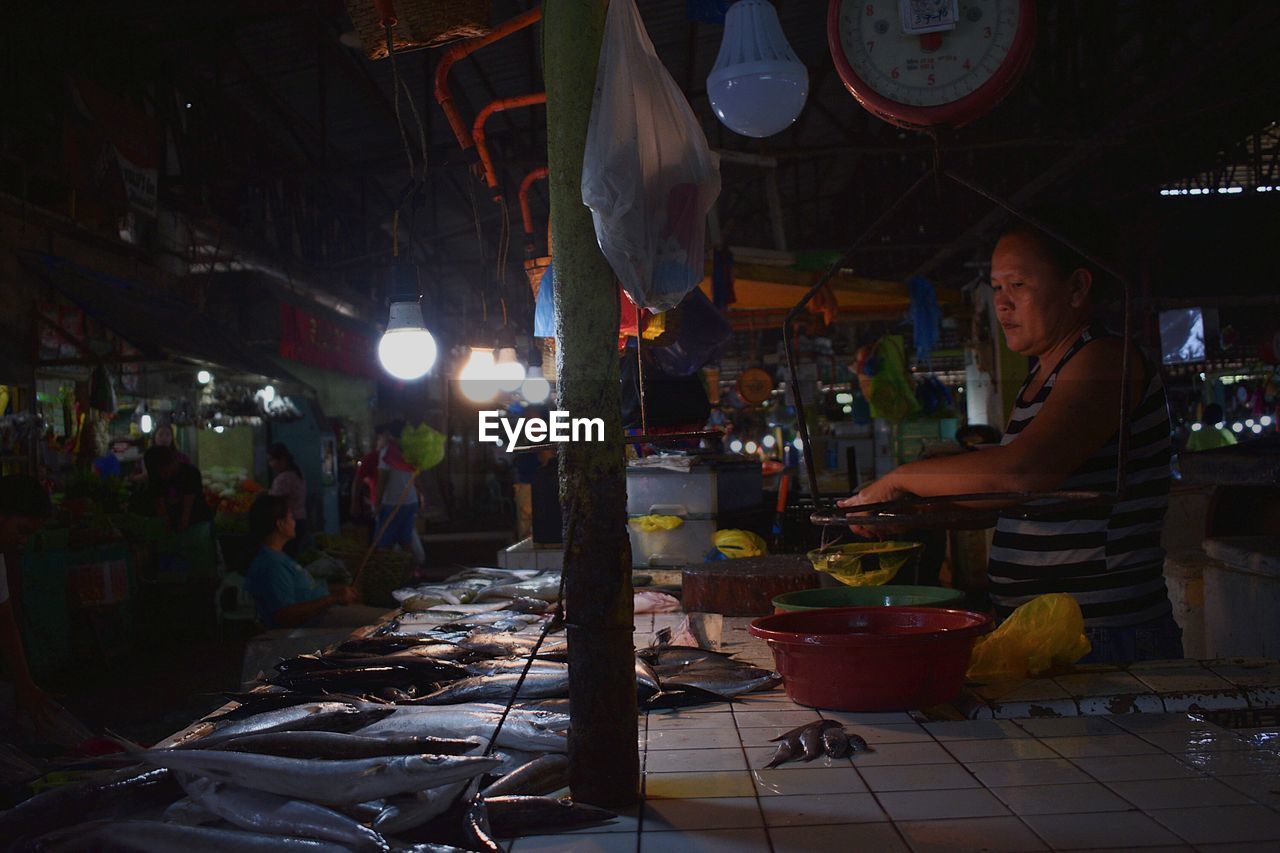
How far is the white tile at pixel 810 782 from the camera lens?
222cm

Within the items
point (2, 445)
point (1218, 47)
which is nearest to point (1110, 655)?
point (1218, 47)

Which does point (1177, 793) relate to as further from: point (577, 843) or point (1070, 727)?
point (577, 843)

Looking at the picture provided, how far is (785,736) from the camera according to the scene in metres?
2.58

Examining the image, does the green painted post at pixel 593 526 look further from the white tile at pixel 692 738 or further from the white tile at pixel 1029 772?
the white tile at pixel 1029 772

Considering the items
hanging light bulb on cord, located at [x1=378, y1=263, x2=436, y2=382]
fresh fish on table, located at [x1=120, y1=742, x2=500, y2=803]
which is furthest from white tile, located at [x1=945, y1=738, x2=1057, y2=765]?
hanging light bulb on cord, located at [x1=378, y1=263, x2=436, y2=382]

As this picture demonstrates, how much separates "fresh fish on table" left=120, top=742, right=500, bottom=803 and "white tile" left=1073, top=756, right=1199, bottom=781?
1454 millimetres

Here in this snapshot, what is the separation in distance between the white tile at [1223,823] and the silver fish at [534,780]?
137 cm

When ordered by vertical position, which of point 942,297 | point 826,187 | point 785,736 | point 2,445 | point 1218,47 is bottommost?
point 785,736

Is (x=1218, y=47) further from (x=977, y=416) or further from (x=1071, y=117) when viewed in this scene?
(x=977, y=416)

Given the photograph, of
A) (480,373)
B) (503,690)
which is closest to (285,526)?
(480,373)

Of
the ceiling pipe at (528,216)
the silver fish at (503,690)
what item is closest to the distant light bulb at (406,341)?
the ceiling pipe at (528,216)

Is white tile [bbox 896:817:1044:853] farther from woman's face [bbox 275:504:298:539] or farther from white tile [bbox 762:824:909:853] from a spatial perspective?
woman's face [bbox 275:504:298:539]

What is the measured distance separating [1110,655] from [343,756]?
96.8 inches

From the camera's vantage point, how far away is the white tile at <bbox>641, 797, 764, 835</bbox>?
6.77 feet
